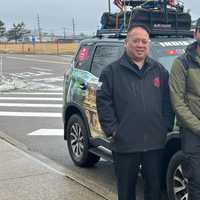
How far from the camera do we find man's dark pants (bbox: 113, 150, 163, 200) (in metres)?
3.87

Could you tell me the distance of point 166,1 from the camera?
6.01m

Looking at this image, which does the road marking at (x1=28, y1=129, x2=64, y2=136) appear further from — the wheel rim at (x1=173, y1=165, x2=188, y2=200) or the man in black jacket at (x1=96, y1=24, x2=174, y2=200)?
the man in black jacket at (x1=96, y1=24, x2=174, y2=200)

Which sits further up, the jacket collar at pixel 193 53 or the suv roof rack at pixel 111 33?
the suv roof rack at pixel 111 33

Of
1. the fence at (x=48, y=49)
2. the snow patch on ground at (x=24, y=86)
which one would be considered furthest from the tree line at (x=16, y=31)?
the snow patch on ground at (x=24, y=86)

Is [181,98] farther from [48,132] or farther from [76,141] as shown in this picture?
[48,132]

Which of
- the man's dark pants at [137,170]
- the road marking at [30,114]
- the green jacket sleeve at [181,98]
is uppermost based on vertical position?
the green jacket sleeve at [181,98]

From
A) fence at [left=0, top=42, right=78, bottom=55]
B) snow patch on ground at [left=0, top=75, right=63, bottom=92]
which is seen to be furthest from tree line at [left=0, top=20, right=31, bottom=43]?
snow patch on ground at [left=0, top=75, right=63, bottom=92]

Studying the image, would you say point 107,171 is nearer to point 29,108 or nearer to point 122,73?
point 122,73

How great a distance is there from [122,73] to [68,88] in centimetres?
298

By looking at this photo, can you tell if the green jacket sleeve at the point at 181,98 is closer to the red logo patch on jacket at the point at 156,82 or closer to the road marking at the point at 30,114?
the red logo patch on jacket at the point at 156,82

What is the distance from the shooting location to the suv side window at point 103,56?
577 centimetres

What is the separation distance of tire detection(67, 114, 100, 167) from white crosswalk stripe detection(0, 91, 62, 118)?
448 centimetres

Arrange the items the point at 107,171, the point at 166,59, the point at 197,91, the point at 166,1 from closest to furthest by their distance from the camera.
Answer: the point at 197,91
the point at 166,59
the point at 166,1
the point at 107,171

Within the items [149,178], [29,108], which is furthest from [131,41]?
[29,108]
